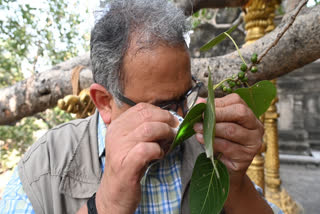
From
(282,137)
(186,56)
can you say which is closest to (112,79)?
(186,56)

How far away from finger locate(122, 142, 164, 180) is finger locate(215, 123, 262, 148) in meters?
0.21

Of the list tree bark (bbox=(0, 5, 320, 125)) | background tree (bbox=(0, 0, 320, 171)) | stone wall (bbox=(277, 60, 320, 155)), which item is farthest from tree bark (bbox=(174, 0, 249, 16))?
stone wall (bbox=(277, 60, 320, 155))

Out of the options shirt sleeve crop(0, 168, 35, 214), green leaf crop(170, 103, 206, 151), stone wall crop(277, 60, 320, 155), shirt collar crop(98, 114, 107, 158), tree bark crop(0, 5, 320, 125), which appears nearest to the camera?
green leaf crop(170, 103, 206, 151)

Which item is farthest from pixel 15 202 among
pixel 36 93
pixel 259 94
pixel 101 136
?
pixel 36 93

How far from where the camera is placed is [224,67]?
1.82 metres

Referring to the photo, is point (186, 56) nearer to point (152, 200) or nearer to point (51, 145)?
point (152, 200)

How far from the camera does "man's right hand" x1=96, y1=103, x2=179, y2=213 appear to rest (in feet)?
2.38

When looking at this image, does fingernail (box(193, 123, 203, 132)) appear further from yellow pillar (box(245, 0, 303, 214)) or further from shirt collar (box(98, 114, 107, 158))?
yellow pillar (box(245, 0, 303, 214))

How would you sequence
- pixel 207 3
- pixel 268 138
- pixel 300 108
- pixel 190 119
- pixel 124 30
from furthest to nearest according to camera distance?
1. pixel 300 108
2. pixel 268 138
3. pixel 207 3
4. pixel 124 30
5. pixel 190 119

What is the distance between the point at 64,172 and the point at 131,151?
1.84ft

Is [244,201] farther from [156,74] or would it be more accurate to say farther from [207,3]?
[207,3]

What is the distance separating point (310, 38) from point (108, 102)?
49.4 inches

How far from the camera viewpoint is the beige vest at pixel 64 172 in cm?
108

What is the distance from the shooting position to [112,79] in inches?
42.9
